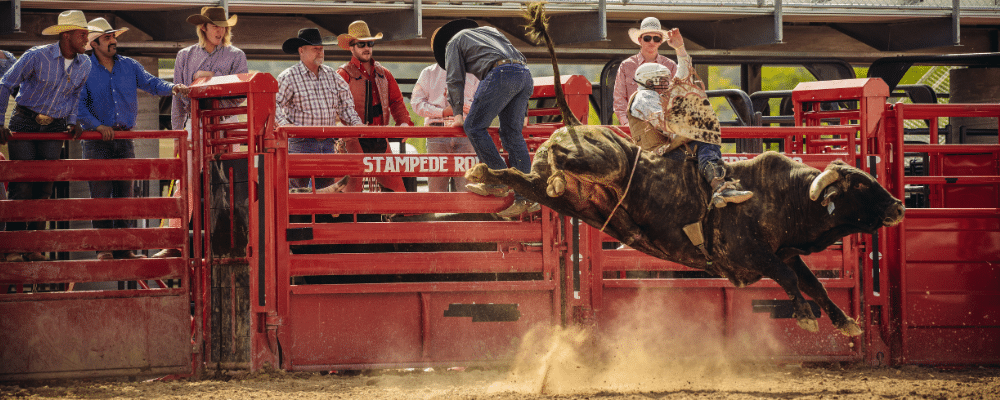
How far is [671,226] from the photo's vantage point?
16.1 feet

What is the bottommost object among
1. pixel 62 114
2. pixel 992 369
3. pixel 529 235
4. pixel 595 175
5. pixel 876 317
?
pixel 992 369

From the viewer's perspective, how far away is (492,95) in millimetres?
5199

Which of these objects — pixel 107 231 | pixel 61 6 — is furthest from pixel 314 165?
pixel 61 6

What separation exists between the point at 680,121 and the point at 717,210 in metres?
0.57

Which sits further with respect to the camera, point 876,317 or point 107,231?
point 876,317

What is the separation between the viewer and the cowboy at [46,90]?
18.3 ft

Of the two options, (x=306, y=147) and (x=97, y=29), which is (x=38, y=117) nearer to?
(x=97, y=29)

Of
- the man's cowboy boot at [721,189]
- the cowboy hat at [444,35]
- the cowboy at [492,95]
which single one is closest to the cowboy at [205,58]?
the cowboy hat at [444,35]

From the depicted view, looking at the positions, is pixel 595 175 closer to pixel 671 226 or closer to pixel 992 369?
pixel 671 226

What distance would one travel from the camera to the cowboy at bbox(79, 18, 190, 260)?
233 inches

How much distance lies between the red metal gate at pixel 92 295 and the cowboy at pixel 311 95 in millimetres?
1091

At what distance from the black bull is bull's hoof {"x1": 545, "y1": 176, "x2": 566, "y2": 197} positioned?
0.09 ft

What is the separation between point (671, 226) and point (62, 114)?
421cm

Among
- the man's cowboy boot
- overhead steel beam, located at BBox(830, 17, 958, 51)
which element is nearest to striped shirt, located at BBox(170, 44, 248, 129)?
the man's cowboy boot
